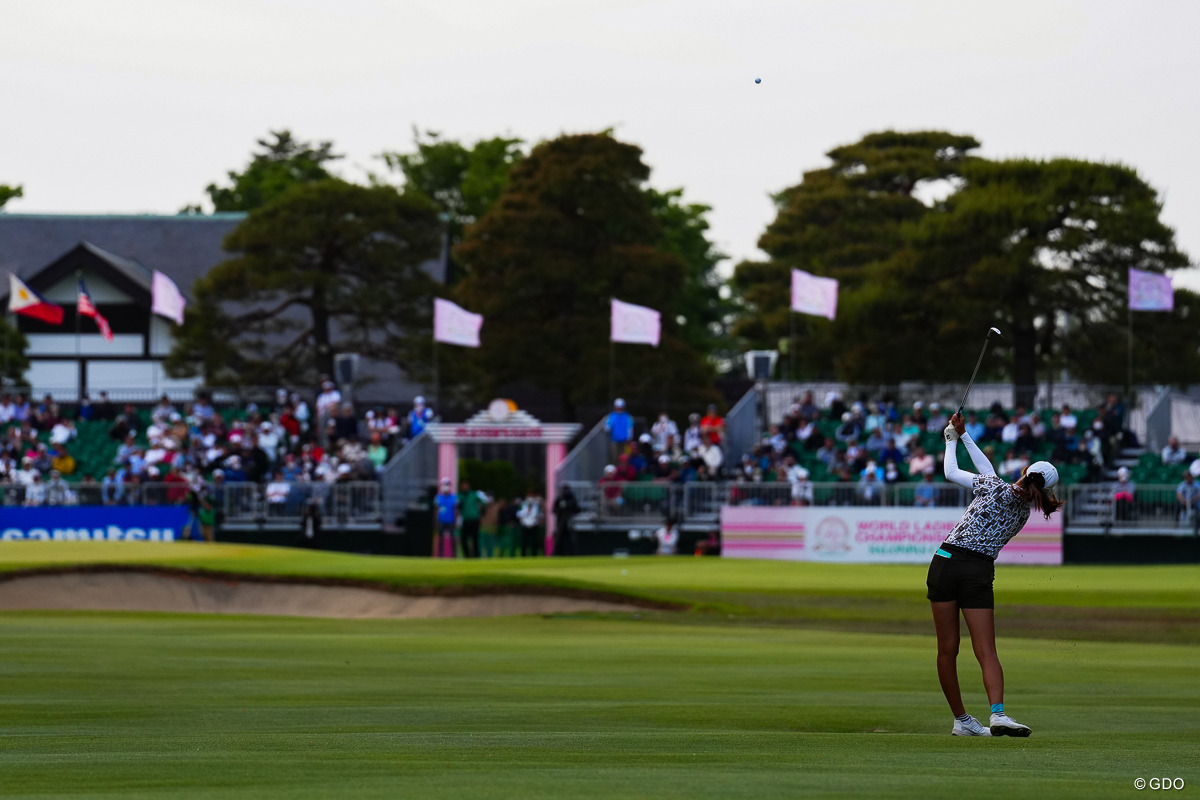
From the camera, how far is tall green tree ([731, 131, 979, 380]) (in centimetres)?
6700

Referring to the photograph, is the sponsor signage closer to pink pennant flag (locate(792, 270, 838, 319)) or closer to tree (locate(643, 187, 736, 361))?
pink pennant flag (locate(792, 270, 838, 319))

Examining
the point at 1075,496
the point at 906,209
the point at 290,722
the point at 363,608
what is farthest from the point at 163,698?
the point at 906,209

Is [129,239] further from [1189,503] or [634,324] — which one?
[1189,503]

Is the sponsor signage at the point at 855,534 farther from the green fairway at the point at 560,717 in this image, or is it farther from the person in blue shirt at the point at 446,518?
the green fairway at the point at 560,717

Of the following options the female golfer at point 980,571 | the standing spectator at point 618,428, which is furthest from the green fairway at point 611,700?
the standing spectator at point 618,428

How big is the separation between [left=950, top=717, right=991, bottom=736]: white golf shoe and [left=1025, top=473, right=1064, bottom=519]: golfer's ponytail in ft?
4.32

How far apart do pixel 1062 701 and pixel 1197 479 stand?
82.5 ft

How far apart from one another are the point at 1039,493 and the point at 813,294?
1545 inches

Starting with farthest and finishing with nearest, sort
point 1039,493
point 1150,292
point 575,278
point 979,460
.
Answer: point 575,278 → point 1150,292 → point 979,460 → point 1039,493

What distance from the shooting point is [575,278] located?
53.9 meters

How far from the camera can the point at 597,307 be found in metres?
55.2

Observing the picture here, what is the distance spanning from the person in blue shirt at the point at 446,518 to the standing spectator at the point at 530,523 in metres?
1.53

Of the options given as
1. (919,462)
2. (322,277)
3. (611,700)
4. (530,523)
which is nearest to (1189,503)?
(919,462)

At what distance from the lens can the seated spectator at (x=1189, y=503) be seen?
36438mm
